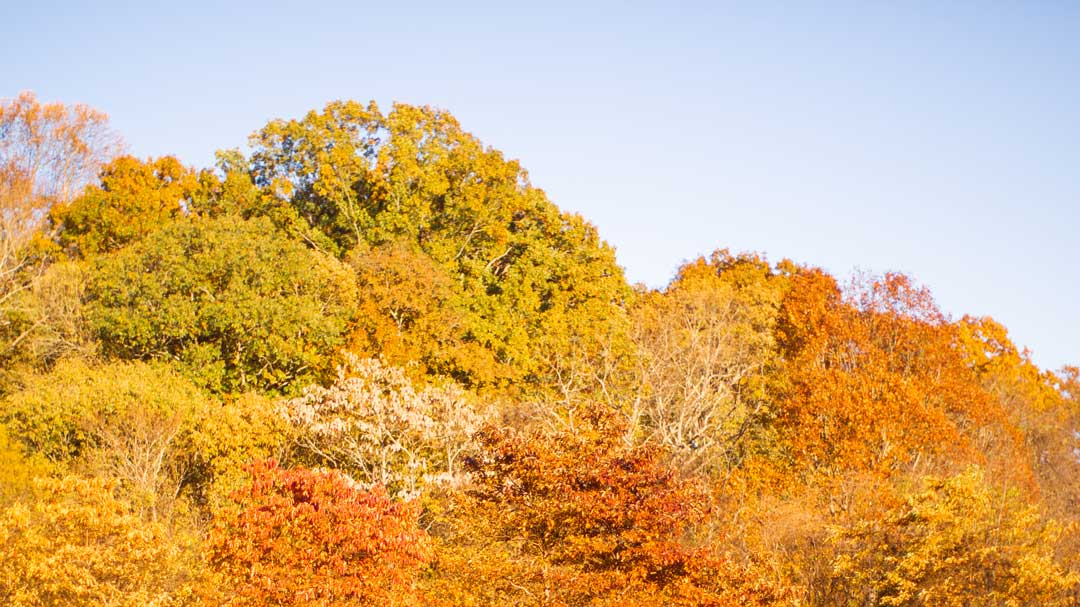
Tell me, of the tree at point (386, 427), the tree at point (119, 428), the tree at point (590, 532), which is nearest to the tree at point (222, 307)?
the tree at point (119, 428)

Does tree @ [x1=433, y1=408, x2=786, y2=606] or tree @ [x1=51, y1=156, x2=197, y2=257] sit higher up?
tree @ [x1=51, y1=156, x2=197, y2=257]

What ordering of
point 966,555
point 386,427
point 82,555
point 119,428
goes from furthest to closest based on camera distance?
point 386,427 → point 119,428 → point 966,555 → point 82,555

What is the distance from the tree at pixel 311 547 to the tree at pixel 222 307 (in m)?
12.9

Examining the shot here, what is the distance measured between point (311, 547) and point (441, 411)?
1094 cm

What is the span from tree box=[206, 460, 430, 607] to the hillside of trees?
58 mm

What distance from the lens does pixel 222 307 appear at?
94.7 ft

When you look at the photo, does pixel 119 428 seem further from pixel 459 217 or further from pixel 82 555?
pixel 459 217

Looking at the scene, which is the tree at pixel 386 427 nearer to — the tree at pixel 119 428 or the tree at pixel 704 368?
the tree at pixel 119 428

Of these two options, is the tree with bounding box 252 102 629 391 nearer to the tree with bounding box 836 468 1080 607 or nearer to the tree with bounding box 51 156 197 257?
the tree with bounding box 51 156 197 257

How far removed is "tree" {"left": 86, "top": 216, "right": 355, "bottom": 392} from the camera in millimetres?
28891

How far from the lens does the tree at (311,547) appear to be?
1595cm

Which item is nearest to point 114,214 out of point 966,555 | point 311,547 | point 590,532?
point 311,547

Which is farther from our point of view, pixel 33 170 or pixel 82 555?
pixel 33 170

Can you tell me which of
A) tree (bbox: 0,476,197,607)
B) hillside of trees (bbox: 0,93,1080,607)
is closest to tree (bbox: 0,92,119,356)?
hillside of trees (bbox: 0,93,1080,607)
